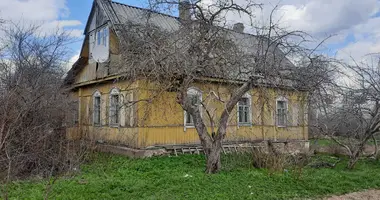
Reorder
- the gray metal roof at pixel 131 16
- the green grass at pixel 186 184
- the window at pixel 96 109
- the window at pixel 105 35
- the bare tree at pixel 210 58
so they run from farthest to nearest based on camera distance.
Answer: the window at pixel 96 109
the window at pixel 105 35
the gray metal roof at pixel 131 16
the bare tree at pixel 210 58
the green grass at pixel 186 184

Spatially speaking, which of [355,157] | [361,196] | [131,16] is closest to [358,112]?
[355,157]

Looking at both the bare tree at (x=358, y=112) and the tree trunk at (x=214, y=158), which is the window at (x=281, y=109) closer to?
the bare tree at (x=358, y=112)

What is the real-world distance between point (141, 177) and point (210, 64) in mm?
3496

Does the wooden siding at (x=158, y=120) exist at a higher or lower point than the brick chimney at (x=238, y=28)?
lower

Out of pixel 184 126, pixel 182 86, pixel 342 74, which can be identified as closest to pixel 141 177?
pixel 182 86

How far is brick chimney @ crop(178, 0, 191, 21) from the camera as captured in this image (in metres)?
8.96

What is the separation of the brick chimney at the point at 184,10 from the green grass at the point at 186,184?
172 inches

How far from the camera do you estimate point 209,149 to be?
29.7 feet

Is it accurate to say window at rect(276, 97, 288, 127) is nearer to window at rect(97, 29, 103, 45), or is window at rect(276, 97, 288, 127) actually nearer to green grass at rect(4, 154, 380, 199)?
green grass at rect(4, 154, 380, 199)

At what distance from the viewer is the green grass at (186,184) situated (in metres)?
6.60

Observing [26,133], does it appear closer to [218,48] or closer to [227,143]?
[218,48]

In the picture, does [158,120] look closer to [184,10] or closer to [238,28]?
[238,28]

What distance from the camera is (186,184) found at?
7.38 metres

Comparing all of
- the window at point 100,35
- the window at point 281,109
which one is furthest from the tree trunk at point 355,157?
the window at point 100,35
